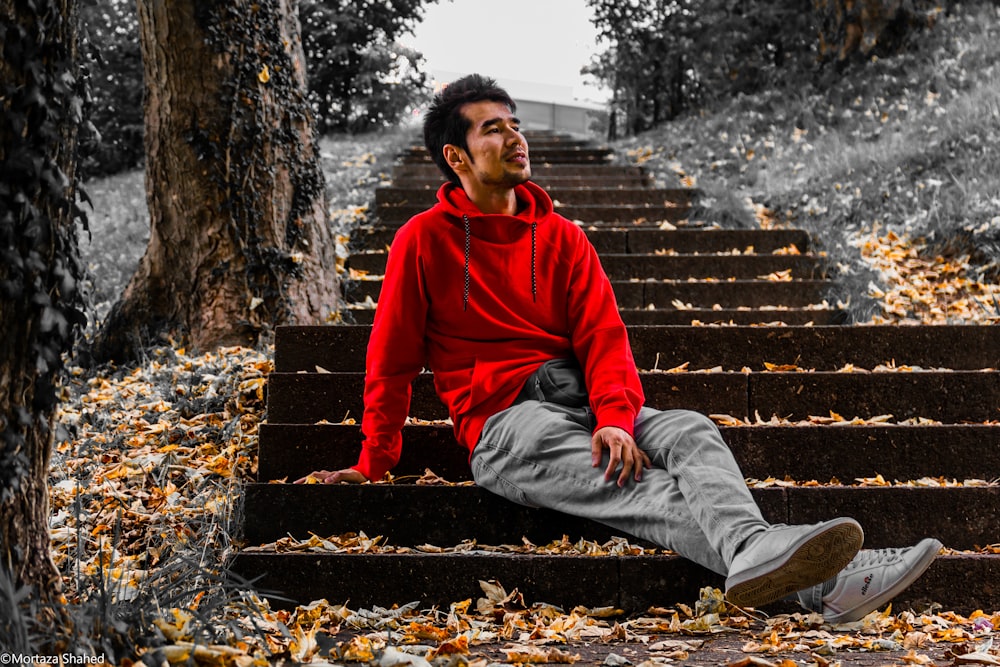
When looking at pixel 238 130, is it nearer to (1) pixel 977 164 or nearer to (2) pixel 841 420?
(2) pixel 841 420

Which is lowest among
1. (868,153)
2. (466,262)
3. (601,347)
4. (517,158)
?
(601,347)

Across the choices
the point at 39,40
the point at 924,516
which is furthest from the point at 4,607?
the point at 924,516

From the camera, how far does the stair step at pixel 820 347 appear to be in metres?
4.03

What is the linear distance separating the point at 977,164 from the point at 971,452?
4.18 meters

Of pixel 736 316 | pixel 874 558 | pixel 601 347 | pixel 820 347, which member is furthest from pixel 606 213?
A: pixel 874 558

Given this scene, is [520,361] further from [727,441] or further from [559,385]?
[727,441]

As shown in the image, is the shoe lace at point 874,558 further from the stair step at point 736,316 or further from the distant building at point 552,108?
the distant building at point 552,108

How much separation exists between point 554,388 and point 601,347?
20 cm

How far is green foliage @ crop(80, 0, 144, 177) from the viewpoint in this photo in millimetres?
13578

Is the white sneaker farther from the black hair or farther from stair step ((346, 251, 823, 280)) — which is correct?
stair step ((346, 251, 823, 280))

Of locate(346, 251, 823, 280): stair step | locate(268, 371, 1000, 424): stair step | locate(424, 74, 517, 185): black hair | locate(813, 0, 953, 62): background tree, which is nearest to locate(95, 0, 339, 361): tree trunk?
locate(268, 371, 1000, 424): stair step

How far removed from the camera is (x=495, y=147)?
3.14 m

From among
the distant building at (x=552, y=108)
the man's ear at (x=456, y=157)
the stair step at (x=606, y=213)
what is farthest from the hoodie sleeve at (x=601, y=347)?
the distant building at (x=552, y=108)

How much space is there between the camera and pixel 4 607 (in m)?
1.74
